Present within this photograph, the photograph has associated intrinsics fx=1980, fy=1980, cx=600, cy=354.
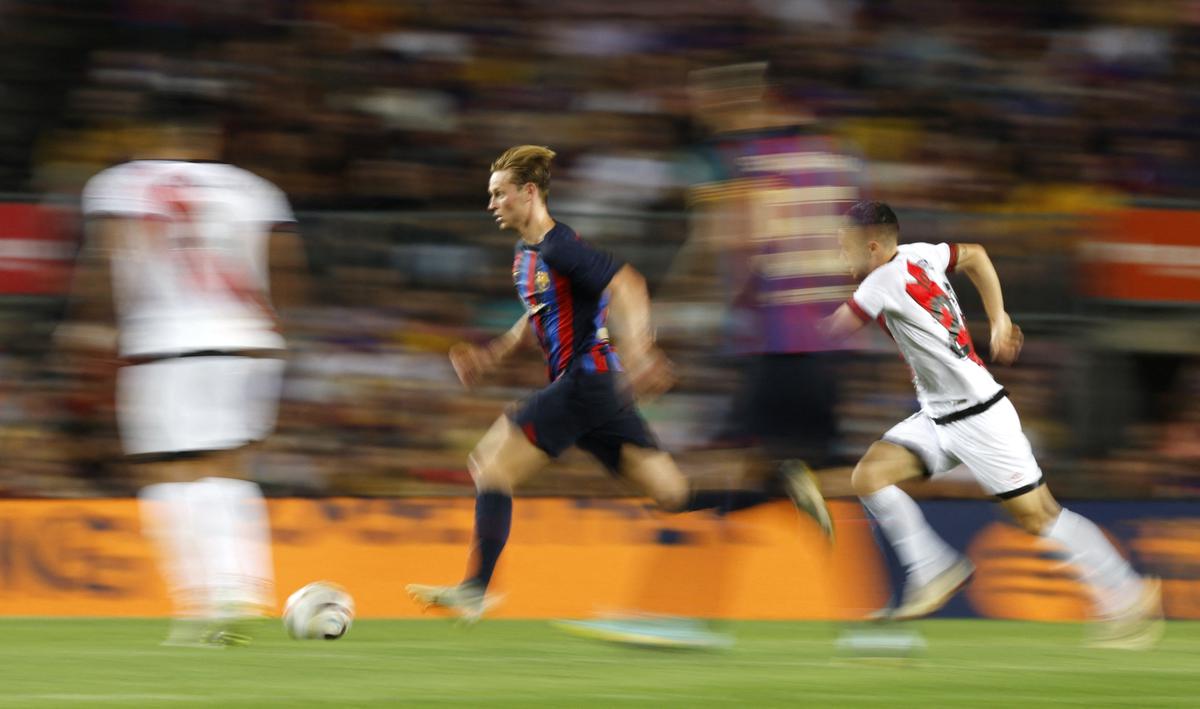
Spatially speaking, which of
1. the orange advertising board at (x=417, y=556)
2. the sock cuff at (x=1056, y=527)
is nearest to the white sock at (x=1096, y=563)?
the sock cuff at (x=1056, y=527)

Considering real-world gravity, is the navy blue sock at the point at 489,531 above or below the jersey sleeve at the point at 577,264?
below

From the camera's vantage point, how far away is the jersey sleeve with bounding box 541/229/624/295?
6738 millimetres

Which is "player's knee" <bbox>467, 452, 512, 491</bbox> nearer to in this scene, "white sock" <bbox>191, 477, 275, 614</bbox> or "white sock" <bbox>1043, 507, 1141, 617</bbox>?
"white sock" <bbox>191, 477, 275, 614</bbox>

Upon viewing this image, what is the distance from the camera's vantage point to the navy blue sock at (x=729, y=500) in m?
6.28

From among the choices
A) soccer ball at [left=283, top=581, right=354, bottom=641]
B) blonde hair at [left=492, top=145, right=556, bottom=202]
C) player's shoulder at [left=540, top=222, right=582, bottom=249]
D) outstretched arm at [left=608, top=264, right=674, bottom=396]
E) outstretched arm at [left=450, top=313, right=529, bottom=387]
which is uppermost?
blonde hair at [left=492, top=145, right=556, bottom=202]

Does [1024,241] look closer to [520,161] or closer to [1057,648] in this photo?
[1057,648]

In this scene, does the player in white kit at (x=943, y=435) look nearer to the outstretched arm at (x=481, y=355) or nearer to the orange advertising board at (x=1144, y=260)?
the outstretched arm at (x=481, y=355)

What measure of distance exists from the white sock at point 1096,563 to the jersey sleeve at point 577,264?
195cm

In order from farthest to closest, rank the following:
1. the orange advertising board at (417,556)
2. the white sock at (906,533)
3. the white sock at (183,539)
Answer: the orange advertising board at (417,556), the white sock at (906,533), the white sock at (183,539)

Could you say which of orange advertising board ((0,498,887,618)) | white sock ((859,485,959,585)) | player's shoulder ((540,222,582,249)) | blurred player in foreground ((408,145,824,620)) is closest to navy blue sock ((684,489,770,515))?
blurred player in foreground ((408,145,824,620))

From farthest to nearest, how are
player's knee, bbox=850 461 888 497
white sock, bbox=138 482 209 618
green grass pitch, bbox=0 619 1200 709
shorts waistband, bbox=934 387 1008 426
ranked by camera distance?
1. shorts waistband, bbox=934 387 1008 426
2. player's knee, bbox=850 461 888 497
3. white sock, bbox=138 482 209 618
4. green grass pitch, bbox=0 619 1200 709

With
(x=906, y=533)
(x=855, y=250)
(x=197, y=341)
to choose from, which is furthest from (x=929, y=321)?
(x=197, y=341)

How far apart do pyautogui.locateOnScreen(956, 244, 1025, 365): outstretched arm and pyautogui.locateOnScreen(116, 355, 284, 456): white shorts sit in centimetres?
251

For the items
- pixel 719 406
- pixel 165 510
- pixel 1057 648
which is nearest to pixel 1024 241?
pixel 719 406
